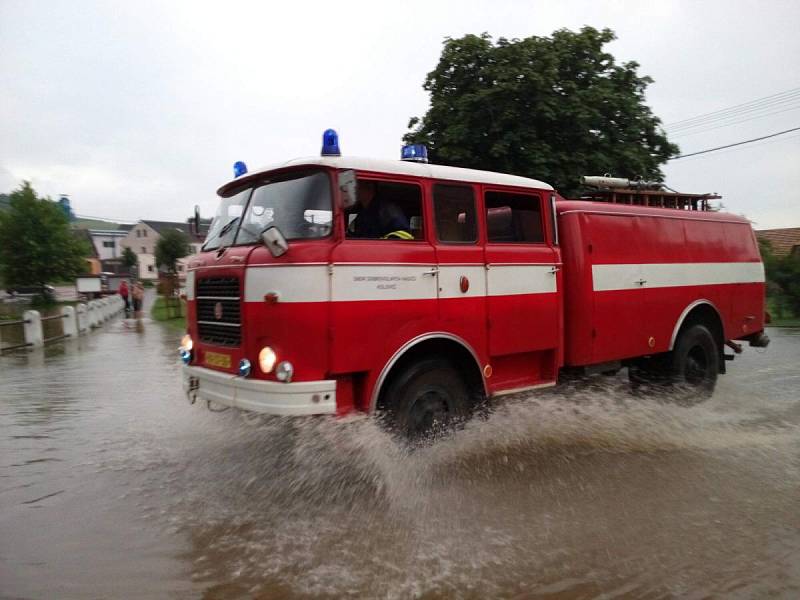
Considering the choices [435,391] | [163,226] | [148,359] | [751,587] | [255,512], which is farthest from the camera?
[163,226]

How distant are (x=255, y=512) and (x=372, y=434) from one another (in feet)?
3.36

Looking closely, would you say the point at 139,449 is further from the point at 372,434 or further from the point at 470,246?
the point at 470,246

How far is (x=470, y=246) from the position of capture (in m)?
5.32

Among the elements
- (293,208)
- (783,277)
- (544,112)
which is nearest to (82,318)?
(544,112)

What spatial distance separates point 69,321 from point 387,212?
50.0ft

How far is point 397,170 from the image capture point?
4879mm

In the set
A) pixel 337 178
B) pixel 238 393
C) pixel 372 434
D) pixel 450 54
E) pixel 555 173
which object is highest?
pixel 450 54

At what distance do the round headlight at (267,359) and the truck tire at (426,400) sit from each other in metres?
0.97

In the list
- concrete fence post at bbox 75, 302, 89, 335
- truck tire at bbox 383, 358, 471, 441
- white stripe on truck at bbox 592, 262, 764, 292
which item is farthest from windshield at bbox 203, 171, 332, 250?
concrete fence post at bbox 75, 302, 89, 335

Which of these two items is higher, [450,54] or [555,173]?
[450,54]

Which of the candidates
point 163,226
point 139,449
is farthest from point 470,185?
point 163,226

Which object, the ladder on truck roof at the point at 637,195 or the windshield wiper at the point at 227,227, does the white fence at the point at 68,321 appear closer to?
the windshield wiper at the point at 227,227

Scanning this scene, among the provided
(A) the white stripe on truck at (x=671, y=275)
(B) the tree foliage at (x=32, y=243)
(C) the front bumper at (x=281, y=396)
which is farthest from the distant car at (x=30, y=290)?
(A) the white stripe on truck at (x=671, y=275)

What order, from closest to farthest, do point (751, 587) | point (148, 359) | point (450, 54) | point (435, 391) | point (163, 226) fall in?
point (751, 587) → point (435, 391) → point (148, 359) → point (450, 54) → point (163, 226)
